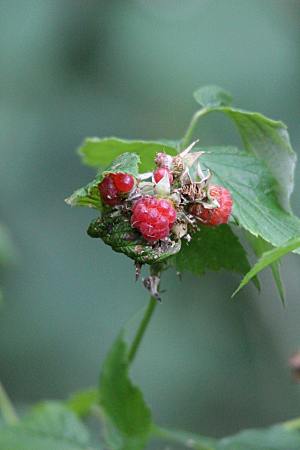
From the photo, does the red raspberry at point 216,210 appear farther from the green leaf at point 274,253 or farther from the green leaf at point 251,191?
the green leaf at point 274,253

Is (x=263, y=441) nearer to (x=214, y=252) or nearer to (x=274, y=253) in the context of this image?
(x=214, y=252)

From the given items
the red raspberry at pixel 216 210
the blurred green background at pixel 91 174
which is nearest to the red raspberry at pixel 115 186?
the red raspberry at pixel 216 210

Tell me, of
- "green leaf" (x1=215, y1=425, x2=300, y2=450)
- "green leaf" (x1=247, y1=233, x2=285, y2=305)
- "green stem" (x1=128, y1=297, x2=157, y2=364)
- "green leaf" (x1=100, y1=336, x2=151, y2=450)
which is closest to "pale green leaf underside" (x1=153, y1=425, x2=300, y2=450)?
"green leaf" (x1=215, y1=425, x2=300, y2=450)

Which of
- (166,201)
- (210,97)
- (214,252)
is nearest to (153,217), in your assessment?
(166,201)

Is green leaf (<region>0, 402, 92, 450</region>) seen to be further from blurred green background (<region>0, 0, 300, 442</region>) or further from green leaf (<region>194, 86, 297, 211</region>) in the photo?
blurred green background (<region>0, 0, 300, 442</region>)

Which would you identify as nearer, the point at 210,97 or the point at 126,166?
the point at 126,166

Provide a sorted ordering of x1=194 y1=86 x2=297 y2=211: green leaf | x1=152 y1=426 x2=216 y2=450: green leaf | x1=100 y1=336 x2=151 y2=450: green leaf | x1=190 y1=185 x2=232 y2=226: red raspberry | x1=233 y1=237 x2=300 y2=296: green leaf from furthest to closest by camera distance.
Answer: x1=152 y1=426 x2=216 y2=450: green leaf, x1=100 y1=336 x2=151 y2=450: green leaf, x1=194 y1=86 x2=297 y2=211: green leaf, x1=190 y1=185 x2=232 y2=226: red raspberry, x1=233 y1=237 x2=300 y2=296: green leaf

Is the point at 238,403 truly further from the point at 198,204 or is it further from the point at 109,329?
the point at 198,204
